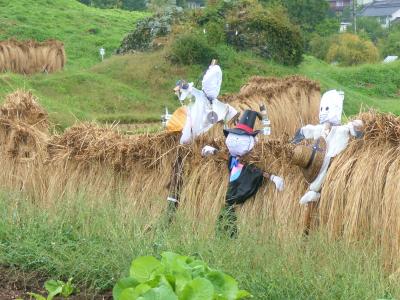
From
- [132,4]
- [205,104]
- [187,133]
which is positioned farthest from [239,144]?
[132,4]

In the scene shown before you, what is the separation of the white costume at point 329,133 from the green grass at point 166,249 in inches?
21.2

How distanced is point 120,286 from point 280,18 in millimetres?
19594

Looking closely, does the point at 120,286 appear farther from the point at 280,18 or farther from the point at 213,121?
the point at 280,18

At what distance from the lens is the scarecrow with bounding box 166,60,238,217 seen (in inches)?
292

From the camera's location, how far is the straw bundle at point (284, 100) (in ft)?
38.4

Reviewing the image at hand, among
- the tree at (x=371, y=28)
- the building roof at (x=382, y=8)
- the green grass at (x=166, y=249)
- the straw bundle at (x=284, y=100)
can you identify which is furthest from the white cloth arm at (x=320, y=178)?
the building roof at (x=382, y=8)

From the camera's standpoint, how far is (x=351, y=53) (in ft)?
124

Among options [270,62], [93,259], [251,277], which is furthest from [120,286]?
[270,62]

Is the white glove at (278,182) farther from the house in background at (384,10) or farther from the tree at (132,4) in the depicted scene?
the house in background at (384,10)

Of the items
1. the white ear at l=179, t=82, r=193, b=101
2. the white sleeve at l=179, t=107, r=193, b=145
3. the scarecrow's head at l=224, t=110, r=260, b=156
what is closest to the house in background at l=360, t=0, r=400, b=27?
the white ear at l=179, t=82, r=193, b=101

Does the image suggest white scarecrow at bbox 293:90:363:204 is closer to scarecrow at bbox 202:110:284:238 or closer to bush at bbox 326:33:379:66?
scarecrow at bbox 202:110:284:238

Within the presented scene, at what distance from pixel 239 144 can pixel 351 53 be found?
32.1 metres

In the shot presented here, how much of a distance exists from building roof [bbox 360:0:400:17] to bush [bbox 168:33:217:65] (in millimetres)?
79508

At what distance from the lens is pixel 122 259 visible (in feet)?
17.5
